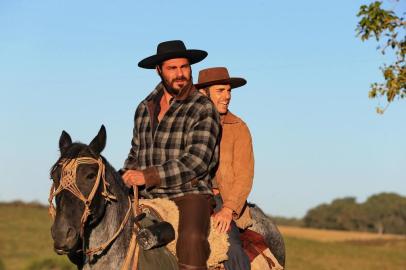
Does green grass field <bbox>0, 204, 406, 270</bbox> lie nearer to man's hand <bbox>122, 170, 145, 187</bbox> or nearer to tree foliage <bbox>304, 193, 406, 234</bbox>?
man's hand <bbox>122, 170, 145, 187</bbox>

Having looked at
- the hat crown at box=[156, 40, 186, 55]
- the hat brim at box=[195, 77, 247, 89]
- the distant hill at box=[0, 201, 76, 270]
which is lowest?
the distant hill at box=[0, 201, 76, 270]

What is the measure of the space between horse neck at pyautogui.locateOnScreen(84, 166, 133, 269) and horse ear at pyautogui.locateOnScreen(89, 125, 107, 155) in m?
0.27

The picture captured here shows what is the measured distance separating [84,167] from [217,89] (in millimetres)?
2879

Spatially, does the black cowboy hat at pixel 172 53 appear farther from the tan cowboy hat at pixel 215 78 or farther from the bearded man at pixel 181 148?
the tan cowboy hat at pixel 215 78

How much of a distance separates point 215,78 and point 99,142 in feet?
8.33

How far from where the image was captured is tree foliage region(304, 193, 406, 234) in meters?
122

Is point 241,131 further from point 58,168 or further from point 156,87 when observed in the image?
point 58,168

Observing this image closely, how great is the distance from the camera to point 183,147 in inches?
328

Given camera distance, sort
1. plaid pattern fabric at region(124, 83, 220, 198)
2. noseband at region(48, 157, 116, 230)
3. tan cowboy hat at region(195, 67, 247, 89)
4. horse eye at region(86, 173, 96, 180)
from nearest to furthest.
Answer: noseband at region(48, 157, 116, 230)
horse eye at region(86, 173, 96, 180)
plaid pattern fabric at region(124, 83, 220, 198)
tan cowboy hat at region(195, 67, 247, 89)

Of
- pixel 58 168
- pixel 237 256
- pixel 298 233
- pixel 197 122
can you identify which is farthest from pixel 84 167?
pixel 298 233

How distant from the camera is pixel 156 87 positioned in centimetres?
899

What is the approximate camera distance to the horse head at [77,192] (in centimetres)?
708

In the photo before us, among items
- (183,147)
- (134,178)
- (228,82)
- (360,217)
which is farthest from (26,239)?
(360,217)

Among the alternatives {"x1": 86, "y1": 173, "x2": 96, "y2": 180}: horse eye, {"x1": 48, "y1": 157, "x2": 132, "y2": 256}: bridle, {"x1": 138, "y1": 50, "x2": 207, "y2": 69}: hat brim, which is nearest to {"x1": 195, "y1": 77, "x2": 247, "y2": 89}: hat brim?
{"x1": 138, "y1": 50, "x2": 207, "y2": 69}: hat brim
